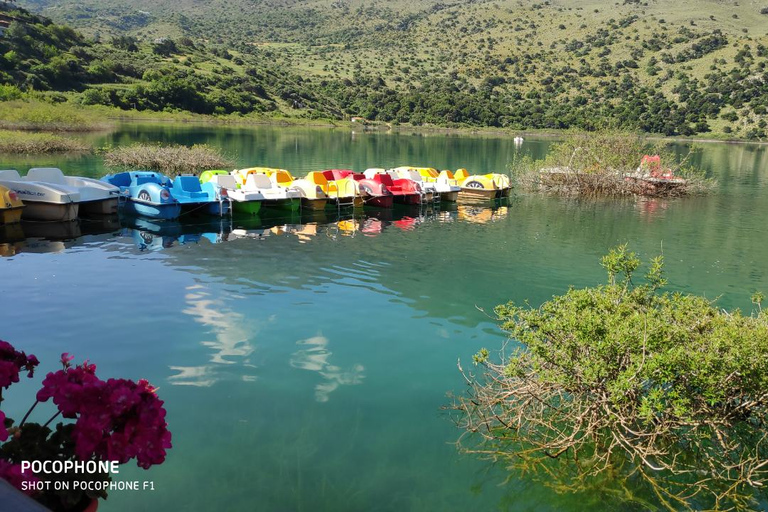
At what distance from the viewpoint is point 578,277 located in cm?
1480

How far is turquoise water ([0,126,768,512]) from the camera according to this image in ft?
20.5

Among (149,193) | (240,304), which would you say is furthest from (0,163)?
(240,304)

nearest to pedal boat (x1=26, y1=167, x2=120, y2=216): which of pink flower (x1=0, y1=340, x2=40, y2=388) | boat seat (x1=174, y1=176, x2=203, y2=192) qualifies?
boat seat (x1=174, y1=176, x2=203, y2=192)

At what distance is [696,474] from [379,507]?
3.72 metres

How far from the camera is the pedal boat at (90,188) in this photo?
66.5 feet

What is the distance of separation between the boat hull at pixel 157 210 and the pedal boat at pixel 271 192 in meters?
3.16

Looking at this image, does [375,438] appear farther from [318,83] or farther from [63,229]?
[318,83]

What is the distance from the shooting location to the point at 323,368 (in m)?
8.91

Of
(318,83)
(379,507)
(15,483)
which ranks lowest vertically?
(379,507)

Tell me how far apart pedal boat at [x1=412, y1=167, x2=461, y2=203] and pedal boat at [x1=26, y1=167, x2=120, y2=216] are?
14965 mm

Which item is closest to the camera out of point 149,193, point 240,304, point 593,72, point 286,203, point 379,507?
point 379,507

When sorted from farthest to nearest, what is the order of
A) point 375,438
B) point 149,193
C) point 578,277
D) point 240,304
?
1. point 149,193
2. point 578,277
3. point 240,304
4. point 375,438

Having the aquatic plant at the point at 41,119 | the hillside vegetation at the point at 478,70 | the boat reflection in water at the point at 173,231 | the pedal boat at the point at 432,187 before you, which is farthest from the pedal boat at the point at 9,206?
the hillside vegetation at the point at 478,70

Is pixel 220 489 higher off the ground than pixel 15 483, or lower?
lower
